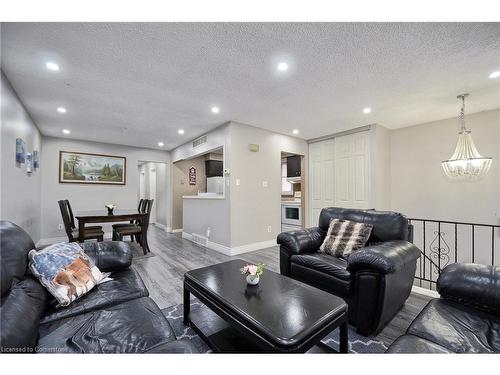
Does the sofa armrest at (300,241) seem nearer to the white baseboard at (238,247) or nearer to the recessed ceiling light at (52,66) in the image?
the white baseboard at (238,247)

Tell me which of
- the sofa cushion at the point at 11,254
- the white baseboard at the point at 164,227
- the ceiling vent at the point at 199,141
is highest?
the ceiling vent at the point at 199,141

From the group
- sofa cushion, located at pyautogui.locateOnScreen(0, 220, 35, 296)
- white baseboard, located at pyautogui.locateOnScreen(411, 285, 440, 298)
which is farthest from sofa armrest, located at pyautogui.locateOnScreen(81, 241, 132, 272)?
white baseboard, located at pyautogui.locateOnScreen(411, 285, 440, 298)

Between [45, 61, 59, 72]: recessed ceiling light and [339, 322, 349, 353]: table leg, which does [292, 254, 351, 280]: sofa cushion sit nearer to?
[339, 322, 349, 353]: table leg

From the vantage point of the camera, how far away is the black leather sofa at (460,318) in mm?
986

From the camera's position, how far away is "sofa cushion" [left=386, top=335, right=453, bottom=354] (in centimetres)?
94

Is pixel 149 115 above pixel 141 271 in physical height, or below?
above

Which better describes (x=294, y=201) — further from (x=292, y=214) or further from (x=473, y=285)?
(x=473, y=285)

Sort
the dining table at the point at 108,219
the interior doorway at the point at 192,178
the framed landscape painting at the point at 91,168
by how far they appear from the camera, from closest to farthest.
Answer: the dining table at the point at 108,219
the framed landscape painting at the point at 91,168
the interior doorway at the point at 192,178

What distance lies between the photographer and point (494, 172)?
3.51 meters

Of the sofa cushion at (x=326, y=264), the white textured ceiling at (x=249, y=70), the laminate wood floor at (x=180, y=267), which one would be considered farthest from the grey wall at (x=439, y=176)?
the sofa cushion at (x=326, y=264)

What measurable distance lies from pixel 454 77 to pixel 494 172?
2.14 meters

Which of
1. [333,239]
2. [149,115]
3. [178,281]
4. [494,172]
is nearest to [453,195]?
[494,172]

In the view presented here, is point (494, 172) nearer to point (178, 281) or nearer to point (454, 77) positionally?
point (454, 77)
